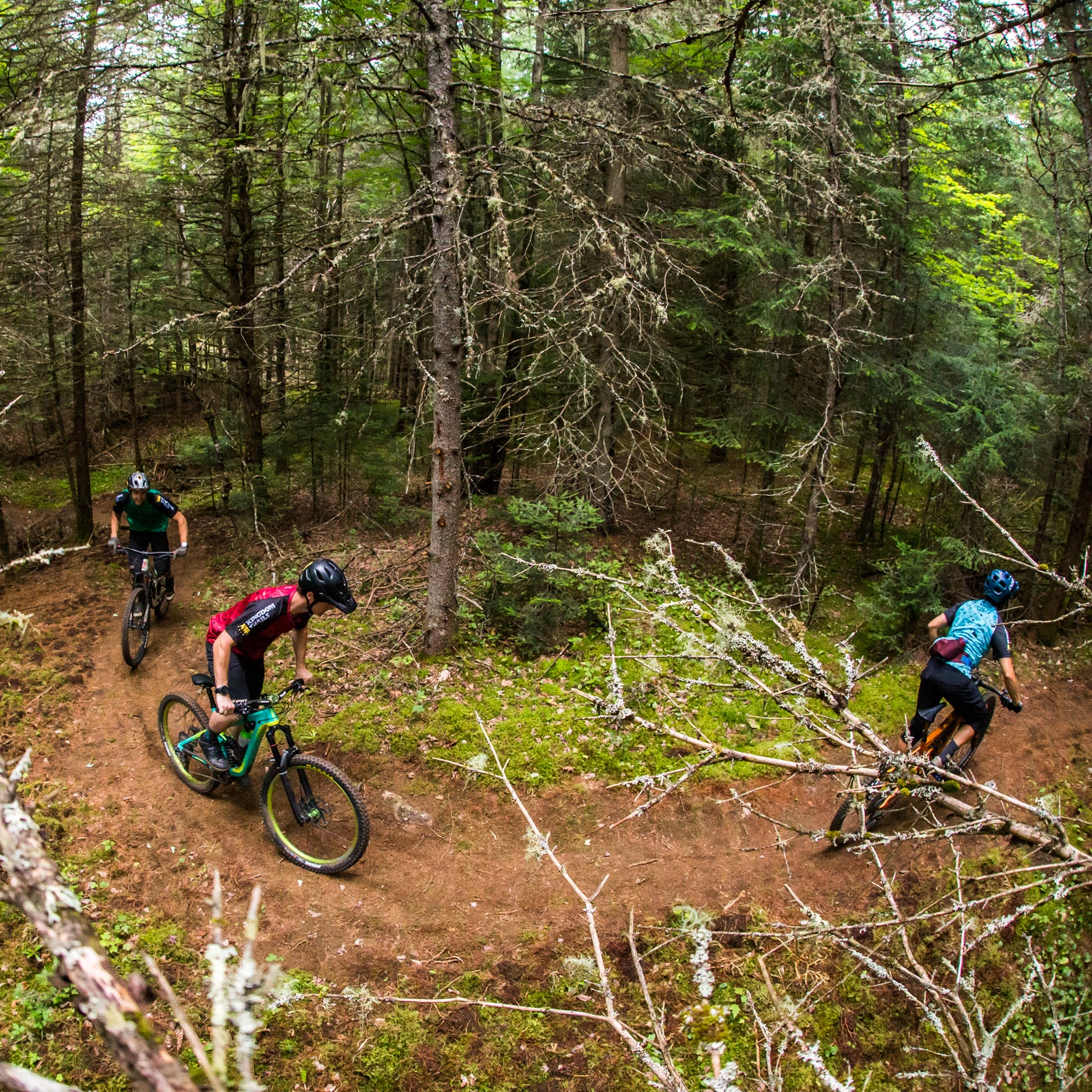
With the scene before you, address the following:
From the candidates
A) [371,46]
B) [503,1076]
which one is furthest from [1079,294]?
[503,1076]

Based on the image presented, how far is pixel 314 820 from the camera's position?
5.94 metres

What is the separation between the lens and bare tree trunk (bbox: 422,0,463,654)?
7062 mm

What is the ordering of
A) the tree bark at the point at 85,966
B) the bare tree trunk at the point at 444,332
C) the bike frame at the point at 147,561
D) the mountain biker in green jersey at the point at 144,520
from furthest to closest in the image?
the bike frame at the point at 147,561, the mountain biker in green jersey at the point at 144,520, the bare tree trunk at the point at 444,332, the tree bark at the point at 85,966

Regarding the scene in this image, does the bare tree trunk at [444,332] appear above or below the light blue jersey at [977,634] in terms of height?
above

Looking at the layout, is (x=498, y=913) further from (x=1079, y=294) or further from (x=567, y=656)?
(x=1079, y=294)

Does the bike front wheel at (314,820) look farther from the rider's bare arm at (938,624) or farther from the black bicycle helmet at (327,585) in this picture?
the rider's bare arm at (938,624)

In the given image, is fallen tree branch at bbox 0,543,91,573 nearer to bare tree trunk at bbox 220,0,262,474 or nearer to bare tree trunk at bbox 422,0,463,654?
bare tree trunk at bbox 422,0,463,654

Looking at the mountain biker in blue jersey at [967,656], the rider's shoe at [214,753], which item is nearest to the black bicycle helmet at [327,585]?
the rider's shoe at [214,753]

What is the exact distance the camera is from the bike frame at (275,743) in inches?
226

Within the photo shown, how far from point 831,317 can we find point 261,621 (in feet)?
30.9

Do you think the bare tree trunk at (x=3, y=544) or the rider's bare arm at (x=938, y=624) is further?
the bare tree trunk at (x=3, y=544)

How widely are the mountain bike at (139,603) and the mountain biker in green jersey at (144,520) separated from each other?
0.06 ft

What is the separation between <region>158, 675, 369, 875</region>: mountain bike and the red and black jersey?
17.3 inches

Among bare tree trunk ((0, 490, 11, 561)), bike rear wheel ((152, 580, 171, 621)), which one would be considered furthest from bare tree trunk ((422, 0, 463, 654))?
bare tree trunk ((0, 490, 11, 561))
